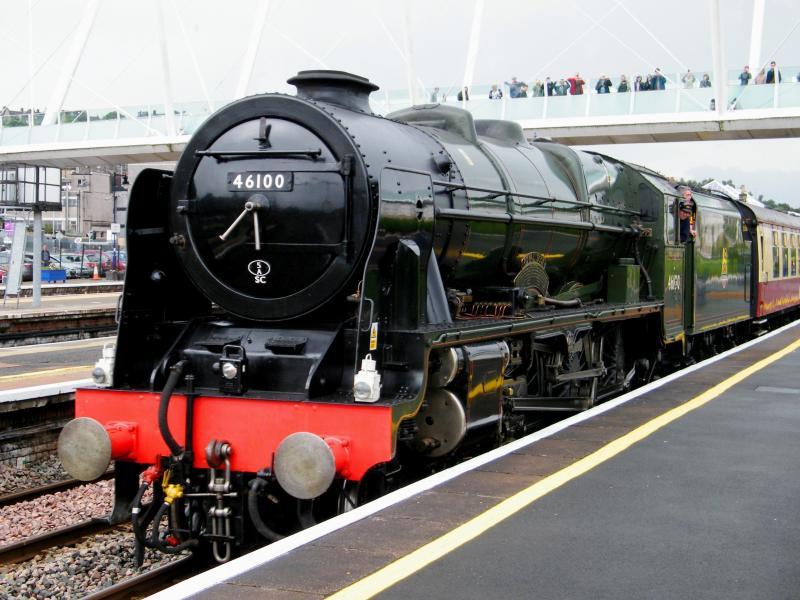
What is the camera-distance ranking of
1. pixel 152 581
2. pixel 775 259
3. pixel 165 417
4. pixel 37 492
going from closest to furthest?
pixel 165 417 < pixel 152 581 < pixel 37 492 < pixel 775 259

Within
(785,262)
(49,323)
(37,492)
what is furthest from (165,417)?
(785,262)

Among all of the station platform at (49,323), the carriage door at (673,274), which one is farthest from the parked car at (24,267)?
the carriage door at (673,274)

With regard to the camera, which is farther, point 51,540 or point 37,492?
point 37,492

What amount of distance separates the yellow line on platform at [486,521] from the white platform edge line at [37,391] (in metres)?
5.58

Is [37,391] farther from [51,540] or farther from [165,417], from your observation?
[165,417]

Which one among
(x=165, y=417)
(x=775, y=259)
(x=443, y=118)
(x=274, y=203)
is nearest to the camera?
(x=165, y=417)

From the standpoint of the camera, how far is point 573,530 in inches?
193

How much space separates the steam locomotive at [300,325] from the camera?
587 cm

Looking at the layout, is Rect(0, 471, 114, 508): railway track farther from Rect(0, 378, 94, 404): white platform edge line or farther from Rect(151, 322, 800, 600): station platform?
Rect(151, 322, 800, 600): station platform

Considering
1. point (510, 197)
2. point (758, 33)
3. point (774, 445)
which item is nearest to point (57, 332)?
point (510, 197)

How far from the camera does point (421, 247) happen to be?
6.45m

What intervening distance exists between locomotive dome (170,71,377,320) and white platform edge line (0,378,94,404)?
365 cm

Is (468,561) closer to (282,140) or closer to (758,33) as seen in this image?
(282,140)

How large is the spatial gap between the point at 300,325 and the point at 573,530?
2569 millimetres
